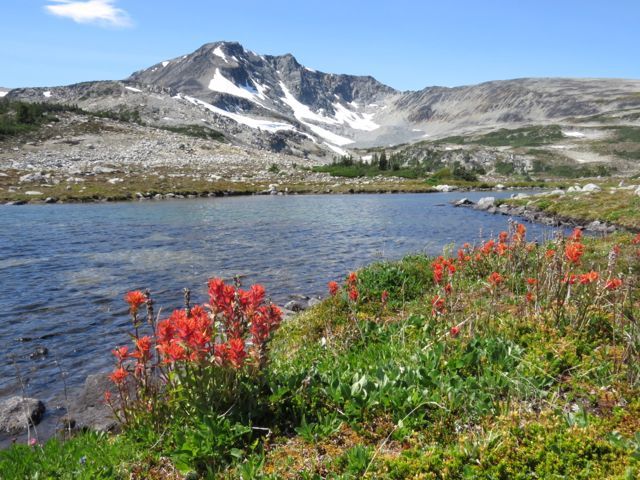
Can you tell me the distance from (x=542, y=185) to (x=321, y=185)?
173 feet

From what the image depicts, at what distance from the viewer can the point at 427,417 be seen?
Answer: 5570mm

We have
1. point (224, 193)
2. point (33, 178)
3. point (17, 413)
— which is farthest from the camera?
point (224, 193)

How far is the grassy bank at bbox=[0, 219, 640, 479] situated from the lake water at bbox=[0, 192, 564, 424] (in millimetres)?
1971

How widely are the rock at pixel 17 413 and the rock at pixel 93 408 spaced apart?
1.74 feet

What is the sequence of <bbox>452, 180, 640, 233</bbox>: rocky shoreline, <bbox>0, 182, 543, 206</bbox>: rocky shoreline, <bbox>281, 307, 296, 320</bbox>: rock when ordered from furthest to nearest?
<bbox>0, 182, 543, 206</bbox>: rocky shoreline
<bbox>452, 180, 640, 233</bbox>: rocky shoreline
<bbox>281, 307, 296, 320</bbox>: rock

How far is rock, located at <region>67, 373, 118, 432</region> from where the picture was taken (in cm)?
777

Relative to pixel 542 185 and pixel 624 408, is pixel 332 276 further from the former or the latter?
pixel 542 185

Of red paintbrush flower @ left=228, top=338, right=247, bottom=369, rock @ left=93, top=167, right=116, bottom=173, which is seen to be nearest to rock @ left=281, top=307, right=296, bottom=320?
red paintbrush flower @ left=228, top=338, right=247, bottom=369

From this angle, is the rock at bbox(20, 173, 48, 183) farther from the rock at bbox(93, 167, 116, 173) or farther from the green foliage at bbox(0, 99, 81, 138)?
the green foliage at bbox(0, 99, 81, 138)

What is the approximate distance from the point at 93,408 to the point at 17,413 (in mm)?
1196

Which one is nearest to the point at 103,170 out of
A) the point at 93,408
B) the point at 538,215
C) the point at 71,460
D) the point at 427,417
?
the point at 538,215

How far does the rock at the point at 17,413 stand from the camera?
791 centimetres

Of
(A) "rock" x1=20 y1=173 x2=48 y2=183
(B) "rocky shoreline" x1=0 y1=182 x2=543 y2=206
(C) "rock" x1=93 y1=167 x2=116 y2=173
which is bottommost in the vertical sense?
(B) "rocky shoreline" x1=0 y1=182 x2=543 y2=206

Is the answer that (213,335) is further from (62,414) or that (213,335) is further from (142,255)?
(142,255)
